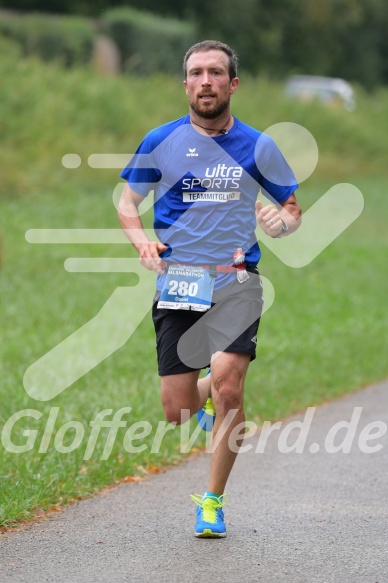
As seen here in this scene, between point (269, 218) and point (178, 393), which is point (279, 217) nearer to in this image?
point (269, 218)

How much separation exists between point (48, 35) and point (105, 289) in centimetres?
2035

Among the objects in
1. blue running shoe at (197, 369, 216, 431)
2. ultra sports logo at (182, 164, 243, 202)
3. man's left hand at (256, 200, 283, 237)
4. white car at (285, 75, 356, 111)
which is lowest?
blue running shoe at (197, 369, 216, 431)

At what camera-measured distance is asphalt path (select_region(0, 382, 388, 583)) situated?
5.44 m

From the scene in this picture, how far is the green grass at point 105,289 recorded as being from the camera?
333 inches

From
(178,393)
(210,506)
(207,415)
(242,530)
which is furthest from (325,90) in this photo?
(210,506)

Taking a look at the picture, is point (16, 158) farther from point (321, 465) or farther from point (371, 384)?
point (321, 465)

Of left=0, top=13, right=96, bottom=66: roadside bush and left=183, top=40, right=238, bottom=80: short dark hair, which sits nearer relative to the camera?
left=183, top=40, right=238, bottom=80: short dark hair

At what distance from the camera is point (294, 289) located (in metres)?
17.7

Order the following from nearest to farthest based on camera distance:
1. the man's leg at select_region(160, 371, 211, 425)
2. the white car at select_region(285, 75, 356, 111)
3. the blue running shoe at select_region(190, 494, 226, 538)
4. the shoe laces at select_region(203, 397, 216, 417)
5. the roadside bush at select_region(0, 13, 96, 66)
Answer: the blue running shoe at select_region(190, 494, 226, 538)
the man's leg at select_region(160, 371, 211, 425)
the shoe laces at select_region(203, 397, 216, 417)
the roadside bush at select_region(0, 13, 96, 66)
the white car at select_region(285, 75, 356, 111)

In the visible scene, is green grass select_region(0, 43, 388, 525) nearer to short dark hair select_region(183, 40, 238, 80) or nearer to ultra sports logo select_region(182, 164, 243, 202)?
ultra sports logo select_region(182, 164, 243, 202)

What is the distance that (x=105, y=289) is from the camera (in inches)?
627

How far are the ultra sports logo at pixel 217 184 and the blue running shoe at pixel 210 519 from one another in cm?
142

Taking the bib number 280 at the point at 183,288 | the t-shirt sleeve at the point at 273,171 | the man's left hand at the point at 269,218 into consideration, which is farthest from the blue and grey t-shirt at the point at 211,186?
the man's left hand at the point at 269,218

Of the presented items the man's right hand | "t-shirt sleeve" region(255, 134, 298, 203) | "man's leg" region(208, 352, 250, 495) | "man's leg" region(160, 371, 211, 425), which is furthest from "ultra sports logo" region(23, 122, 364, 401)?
"man's leg" region(160, 371, 211, 425)
